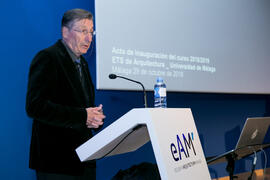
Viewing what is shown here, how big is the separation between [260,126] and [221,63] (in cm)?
77

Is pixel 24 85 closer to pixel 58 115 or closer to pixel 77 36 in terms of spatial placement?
pixel 77 36

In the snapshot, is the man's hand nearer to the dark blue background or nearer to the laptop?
the dark blue background

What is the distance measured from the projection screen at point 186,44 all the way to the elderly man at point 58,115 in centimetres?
79

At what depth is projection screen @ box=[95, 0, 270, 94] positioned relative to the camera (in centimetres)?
264

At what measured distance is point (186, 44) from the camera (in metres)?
3.11

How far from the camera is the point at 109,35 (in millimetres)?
2621

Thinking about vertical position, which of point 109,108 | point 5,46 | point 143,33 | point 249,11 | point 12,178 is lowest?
point 12,178

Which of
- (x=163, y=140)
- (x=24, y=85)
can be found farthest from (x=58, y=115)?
(x=24, y=85)

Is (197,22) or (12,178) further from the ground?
(197,22)

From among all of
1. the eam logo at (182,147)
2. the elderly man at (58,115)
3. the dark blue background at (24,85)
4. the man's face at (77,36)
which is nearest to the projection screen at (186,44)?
the dark blue background at (24,85)

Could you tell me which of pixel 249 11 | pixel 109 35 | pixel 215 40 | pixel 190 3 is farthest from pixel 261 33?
pixel 109 35

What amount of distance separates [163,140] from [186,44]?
202 cm

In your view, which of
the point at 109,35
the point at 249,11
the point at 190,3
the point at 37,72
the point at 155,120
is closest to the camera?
the point at 155,120

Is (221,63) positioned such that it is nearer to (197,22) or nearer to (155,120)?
(197,22)
